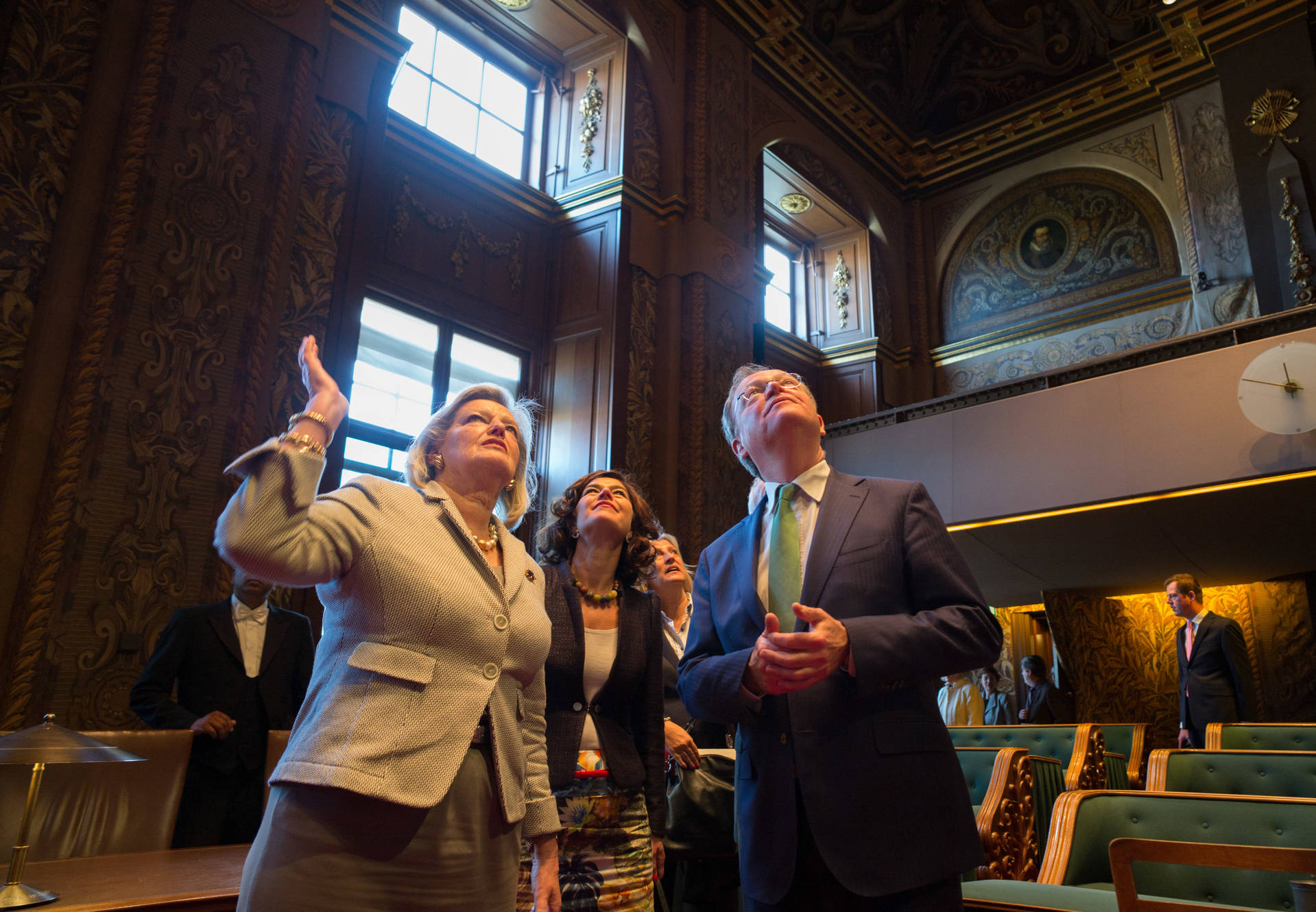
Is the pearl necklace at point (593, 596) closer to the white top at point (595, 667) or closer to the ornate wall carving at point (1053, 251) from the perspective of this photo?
the white top at point (595, 667)

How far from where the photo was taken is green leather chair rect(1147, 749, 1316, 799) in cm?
265

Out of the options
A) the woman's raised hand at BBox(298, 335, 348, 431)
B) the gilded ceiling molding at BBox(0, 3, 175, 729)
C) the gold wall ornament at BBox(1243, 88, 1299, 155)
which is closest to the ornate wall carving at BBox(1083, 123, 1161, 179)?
the gold wall ornament at BBox(1243, 88, 1299, 155)

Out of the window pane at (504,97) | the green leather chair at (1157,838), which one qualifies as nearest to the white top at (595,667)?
the green leather chair at (1157,838)

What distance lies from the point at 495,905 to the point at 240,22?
519 centimetres

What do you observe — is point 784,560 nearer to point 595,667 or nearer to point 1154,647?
point 595,667

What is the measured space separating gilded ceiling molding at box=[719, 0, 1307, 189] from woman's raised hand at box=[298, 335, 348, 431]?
8.66m

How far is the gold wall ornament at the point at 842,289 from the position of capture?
10.6 metres

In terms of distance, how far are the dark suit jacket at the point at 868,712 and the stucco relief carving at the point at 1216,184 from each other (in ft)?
29.5

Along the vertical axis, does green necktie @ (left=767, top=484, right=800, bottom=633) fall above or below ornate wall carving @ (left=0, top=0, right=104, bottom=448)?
below

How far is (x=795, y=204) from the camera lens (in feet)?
33.7

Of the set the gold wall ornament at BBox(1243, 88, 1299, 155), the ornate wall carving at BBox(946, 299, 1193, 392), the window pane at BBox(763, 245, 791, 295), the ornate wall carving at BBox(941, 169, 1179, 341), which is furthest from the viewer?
the window pane at BBox(763, 245, 791, 295)

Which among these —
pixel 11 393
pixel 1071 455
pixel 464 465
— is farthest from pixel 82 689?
pixel 1071 455

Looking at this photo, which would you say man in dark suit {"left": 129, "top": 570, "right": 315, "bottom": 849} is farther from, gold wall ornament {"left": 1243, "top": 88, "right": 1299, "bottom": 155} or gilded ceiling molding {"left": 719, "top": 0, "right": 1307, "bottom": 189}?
gold wall ornament {"left": 1243, "top": 88, "right": 1299, "bottom": 155}

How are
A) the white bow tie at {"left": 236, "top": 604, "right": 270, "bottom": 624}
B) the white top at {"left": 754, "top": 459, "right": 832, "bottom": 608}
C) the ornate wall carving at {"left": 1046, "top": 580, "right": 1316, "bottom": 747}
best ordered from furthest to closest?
the ornate wall carving at {"left": 1046, "top": 580, "right": 1316, "bottom": 747}
the white bow tie at {"left": 236, "top": 604, "right": 270, "bottom": 624}
the white top at {"left": 754, "top": 459, "right": 832, "bottom": 608}
